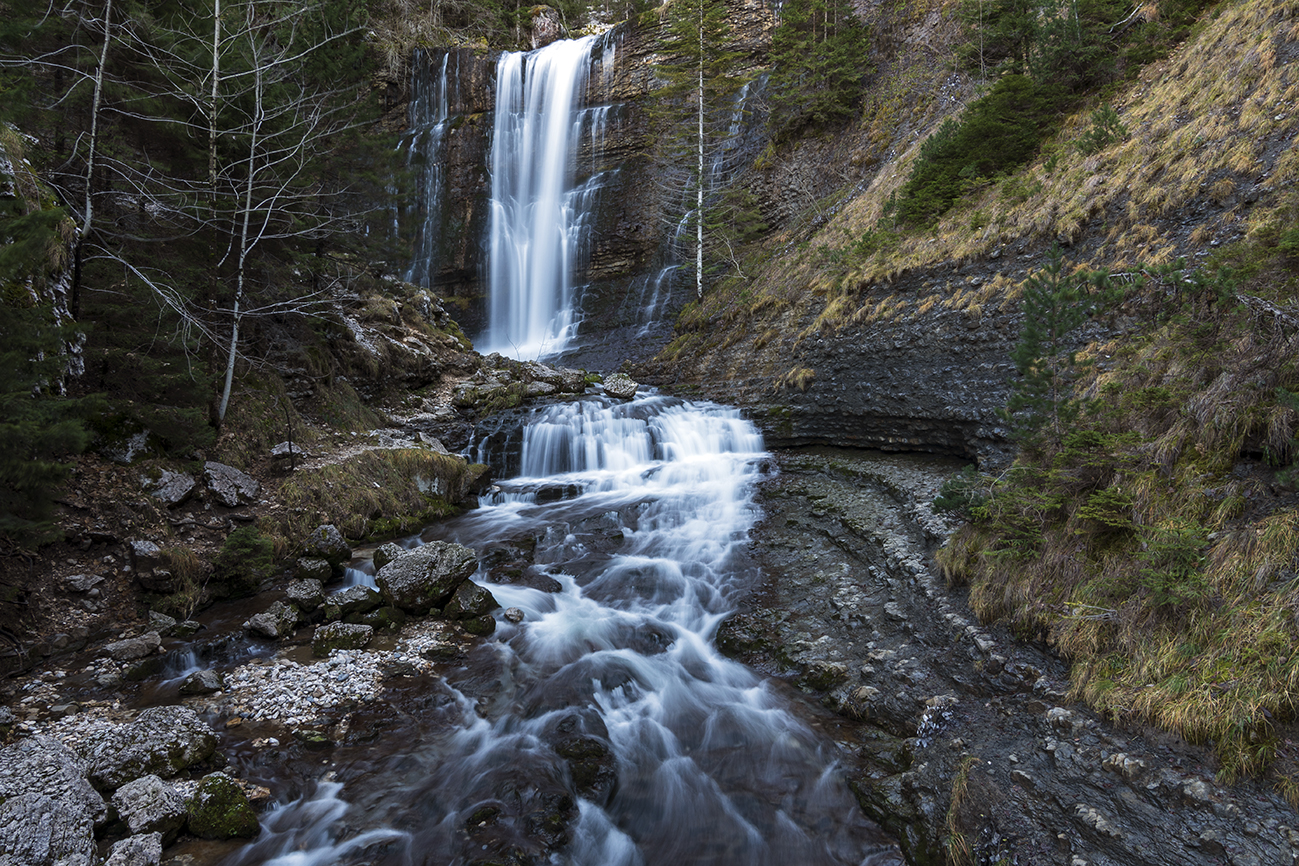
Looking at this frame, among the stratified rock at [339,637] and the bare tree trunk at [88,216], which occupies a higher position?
the bare tree trunk at [88,216]

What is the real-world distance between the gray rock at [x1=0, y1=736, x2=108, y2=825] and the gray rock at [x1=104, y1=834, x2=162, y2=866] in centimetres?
27

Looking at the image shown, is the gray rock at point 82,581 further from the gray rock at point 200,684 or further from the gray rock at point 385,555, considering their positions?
the gray rock at point 385,555

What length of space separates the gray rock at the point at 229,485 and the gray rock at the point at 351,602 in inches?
87.5

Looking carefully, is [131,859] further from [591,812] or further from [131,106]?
[131,106]

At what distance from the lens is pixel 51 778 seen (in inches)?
150

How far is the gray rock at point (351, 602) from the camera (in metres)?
6.93

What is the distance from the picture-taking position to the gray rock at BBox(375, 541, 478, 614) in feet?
23.7

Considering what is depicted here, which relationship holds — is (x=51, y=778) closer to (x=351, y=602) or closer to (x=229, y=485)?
(x=351, y=602)

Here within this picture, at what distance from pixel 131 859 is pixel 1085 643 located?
21.9 ft

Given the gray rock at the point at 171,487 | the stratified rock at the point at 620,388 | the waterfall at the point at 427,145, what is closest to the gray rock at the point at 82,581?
the gray rock at the point at 171,487

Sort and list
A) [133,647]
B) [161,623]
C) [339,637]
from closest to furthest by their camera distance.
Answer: [133,647]
[161,623]
[339,637]

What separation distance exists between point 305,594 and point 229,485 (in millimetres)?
2279

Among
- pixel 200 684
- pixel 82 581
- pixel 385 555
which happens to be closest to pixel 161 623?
pixel 82 581

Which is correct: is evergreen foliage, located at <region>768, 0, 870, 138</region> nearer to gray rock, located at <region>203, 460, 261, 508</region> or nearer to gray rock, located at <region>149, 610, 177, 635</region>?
gray rock, located at <region>203, 460, 261, 508</region>
